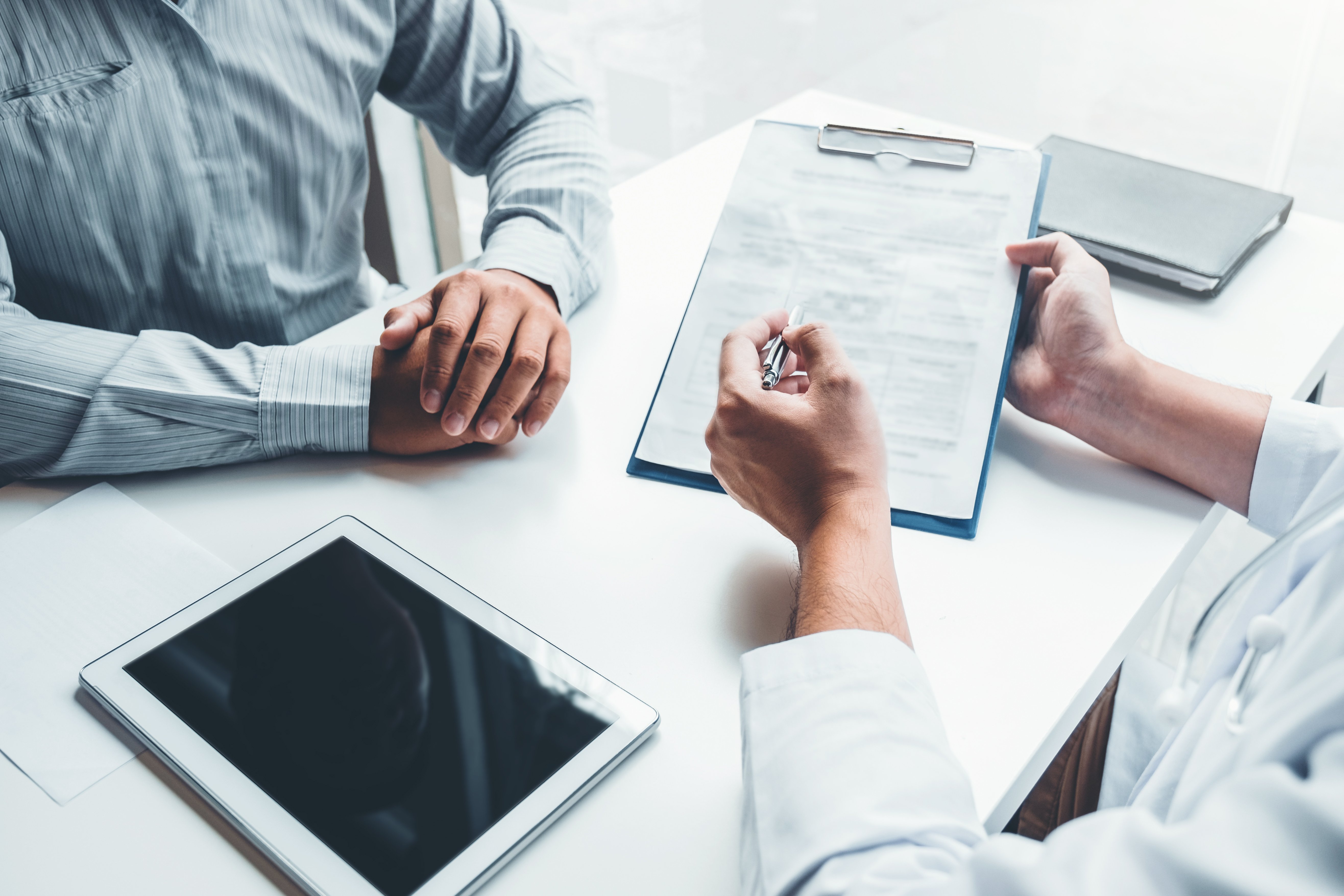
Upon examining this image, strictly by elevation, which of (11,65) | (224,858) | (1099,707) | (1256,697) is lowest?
(1099,707)

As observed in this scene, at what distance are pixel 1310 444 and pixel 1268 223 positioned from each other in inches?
16.0

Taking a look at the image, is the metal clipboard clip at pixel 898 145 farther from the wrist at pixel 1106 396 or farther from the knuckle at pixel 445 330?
the knuckle at pixel 445 330

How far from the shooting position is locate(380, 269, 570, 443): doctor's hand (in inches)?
28.7

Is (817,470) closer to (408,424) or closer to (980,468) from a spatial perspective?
(980,468)

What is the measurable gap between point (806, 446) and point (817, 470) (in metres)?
0.02

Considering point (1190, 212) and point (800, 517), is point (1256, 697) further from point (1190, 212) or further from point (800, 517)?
point (1190, 212)

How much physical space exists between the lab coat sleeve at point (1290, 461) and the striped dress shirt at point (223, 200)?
A: 0.59 m

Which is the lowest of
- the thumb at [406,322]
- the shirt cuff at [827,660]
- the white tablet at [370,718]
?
the white tablet at [370,718]

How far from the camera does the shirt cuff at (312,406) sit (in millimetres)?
720

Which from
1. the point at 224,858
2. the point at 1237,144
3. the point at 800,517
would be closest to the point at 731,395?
the point at 800,517

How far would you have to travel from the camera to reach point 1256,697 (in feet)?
1.39

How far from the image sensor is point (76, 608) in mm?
611

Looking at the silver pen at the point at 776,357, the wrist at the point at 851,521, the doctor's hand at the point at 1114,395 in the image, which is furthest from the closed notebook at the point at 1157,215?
the wrist at the point at 851,521

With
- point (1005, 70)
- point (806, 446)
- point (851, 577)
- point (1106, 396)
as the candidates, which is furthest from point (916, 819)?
point (1005, 70)
